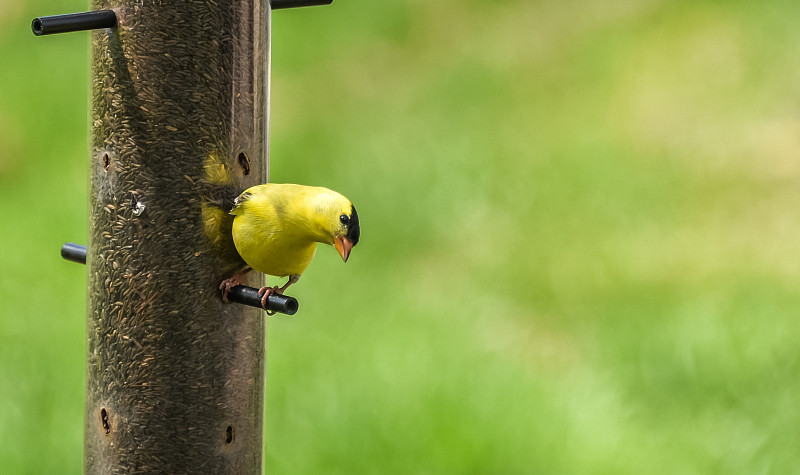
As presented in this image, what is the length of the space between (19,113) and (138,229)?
5.41 metres

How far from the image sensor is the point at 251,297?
2338 millimetres

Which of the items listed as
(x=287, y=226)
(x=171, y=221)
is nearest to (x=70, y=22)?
(x=171, y=221)

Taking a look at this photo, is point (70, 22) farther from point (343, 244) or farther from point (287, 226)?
point (343, 244)

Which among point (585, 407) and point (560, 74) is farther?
point (560, 74)

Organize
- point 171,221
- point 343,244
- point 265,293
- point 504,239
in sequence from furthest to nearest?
point 504,239 → point 171,221 → point 265,293 → point 343,244

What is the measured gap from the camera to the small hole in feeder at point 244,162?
8.09 ft

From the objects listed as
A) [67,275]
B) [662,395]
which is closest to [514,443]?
[662,395]

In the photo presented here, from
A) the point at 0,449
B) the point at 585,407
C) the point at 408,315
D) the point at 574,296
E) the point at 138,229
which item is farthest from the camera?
the point at 574,296

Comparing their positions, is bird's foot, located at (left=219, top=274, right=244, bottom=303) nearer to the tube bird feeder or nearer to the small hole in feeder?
the tube bird feeder

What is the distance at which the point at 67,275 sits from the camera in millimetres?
5480

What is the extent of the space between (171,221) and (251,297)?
0.87ft

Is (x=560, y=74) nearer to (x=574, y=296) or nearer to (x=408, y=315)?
(x=574, y=296)

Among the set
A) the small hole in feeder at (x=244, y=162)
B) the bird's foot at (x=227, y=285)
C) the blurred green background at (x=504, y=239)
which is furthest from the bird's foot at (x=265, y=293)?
the blurred green background at (x=504, y=239)

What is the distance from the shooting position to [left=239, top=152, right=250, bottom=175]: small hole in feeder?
8.09ft
